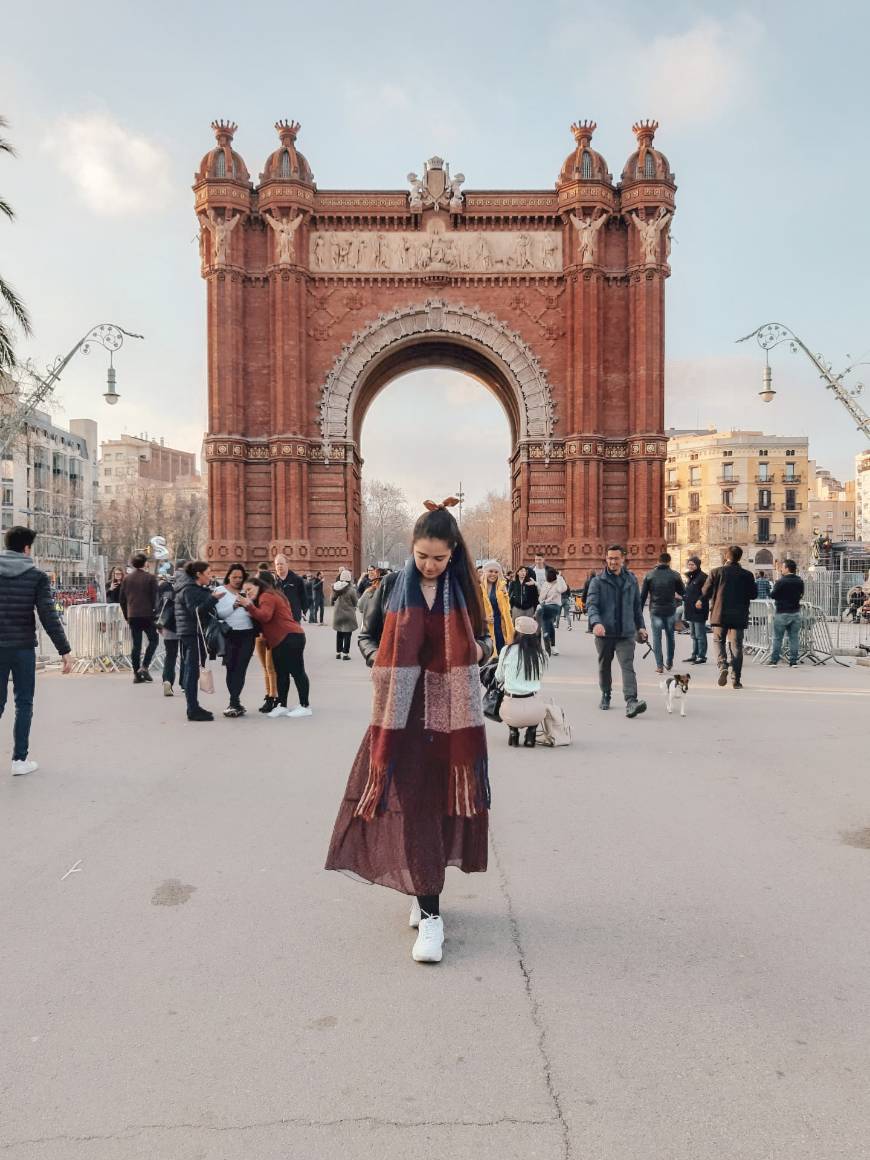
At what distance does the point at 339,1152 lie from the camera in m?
2.24

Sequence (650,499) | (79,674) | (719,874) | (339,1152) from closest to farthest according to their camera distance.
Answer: (339,1152) → (719,874) → (79,674) → (650,499)

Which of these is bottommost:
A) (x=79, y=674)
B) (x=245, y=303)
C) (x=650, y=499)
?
(x=79, y=674)

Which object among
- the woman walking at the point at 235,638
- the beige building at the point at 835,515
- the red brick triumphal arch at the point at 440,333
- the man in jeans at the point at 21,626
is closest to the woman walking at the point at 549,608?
the woman walking at the point at 235,638

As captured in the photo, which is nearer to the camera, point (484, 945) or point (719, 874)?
point (484, 945)

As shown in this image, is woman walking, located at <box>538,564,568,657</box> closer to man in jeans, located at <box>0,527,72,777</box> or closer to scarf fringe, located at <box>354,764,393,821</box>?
man in jeans, located at <box>0,527,72,777</box>

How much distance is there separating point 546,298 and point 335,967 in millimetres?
30135

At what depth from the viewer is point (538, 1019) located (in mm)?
2893

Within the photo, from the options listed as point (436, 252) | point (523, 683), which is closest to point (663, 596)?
point (523, 683)

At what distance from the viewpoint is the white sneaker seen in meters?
3.32

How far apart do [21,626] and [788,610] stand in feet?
39.6

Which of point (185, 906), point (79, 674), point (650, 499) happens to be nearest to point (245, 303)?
point (650, 499)

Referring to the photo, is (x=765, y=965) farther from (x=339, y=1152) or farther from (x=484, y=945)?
(x=339, y=1152)

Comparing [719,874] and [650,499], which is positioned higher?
[650,499]

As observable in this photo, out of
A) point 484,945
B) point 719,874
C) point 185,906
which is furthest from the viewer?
point 719,874
